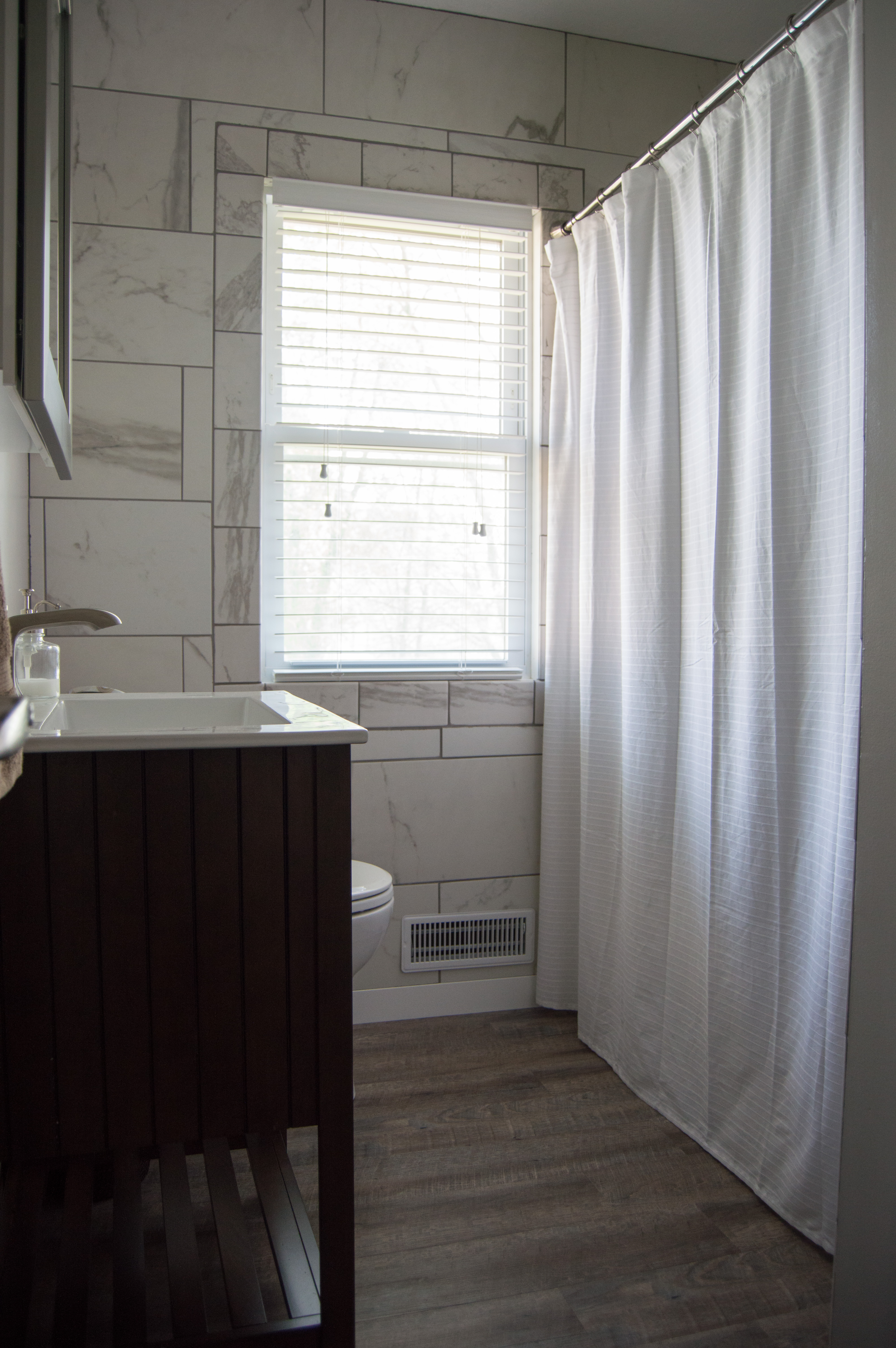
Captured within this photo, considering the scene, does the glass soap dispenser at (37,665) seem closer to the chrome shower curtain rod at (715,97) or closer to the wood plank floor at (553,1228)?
the wood plank floor at (553,1228)

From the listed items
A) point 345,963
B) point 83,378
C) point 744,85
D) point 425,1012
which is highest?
point 744,85

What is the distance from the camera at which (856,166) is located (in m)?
1.49

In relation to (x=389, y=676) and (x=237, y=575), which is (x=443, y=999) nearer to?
(x=389, y=676)

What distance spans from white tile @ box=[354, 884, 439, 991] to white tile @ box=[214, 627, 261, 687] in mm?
611

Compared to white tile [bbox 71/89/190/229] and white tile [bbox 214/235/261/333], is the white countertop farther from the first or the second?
white tile [bbox 71/89/190/229]

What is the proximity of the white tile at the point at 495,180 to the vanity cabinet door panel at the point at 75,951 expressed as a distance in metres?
2.13

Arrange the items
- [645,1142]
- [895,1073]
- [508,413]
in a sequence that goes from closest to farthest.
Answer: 1. [895,1073]
2. [645,1142]
3. [508,413]

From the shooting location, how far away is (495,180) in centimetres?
262

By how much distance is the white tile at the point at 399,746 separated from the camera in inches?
101

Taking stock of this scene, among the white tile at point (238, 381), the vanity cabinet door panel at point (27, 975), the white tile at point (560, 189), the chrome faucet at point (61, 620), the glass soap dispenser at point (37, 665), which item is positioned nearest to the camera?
the vanity cabinet door panel at point (27, 975)

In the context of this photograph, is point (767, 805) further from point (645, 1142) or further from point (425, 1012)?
point (425, 1012)

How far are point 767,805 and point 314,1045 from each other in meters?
0.94

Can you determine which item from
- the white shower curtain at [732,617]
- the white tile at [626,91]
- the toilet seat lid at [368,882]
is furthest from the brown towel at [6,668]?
the white tile at [626,91]

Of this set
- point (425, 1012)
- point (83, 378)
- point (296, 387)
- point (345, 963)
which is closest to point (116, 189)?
point (83, 378)
